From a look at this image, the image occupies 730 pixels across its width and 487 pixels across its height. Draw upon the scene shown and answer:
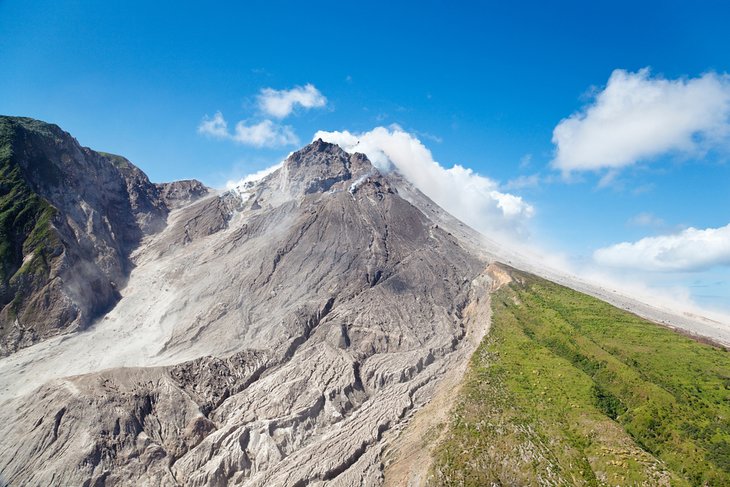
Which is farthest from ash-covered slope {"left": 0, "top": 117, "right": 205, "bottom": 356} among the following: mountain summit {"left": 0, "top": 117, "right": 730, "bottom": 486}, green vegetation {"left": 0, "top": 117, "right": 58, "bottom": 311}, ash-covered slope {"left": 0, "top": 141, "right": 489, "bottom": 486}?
ash-covered slope {"left": 0, "top": 141, "right": 489, "bottom": 486}

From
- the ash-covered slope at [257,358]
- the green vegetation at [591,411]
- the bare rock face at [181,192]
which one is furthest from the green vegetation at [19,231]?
the green vegetation at [591,411]

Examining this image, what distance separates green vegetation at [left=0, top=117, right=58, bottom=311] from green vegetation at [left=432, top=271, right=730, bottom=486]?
292ft

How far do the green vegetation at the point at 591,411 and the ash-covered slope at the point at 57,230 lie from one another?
8149 centimetres

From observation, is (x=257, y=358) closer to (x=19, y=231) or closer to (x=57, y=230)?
(x=57, y=230)

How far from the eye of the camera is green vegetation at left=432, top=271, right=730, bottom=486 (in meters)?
43.9

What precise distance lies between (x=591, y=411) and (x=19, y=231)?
384 feet

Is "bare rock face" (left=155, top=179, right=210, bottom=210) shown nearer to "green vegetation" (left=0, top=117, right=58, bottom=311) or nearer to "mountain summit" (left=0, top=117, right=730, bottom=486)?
"mountain summit" (left=0, top=117, right=730, bottom=486)

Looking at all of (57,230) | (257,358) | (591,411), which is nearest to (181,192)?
(57,230)

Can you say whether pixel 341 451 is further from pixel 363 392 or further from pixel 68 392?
pixel 68 392

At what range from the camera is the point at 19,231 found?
97125mm

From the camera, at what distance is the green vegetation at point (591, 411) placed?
43906mm

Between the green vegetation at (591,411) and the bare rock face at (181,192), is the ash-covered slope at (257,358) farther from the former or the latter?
the bare rock face at (181,192)

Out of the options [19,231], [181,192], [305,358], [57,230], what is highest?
[181,192]

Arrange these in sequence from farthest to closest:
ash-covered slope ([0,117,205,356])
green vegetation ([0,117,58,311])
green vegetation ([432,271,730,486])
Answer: green vegetation ([0,117,58,311]) → ash-covered slope ([0,117,205,356]) → green vegetation ([432,271,730,486])
